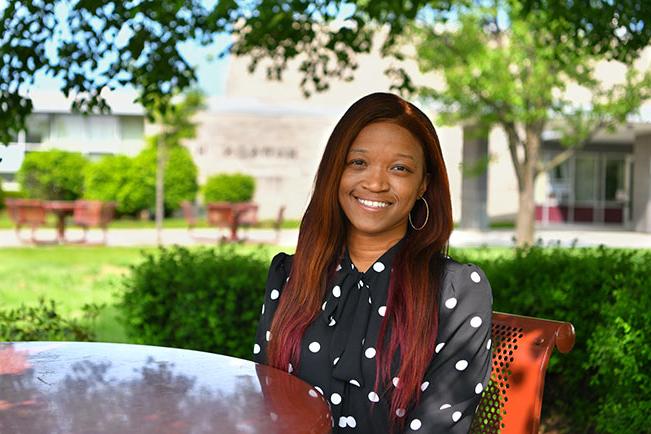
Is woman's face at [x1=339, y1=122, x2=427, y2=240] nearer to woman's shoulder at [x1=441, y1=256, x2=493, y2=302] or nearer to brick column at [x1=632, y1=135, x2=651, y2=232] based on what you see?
woman's shoulder at [x1=441, y1=256, x2=493, y2=302]

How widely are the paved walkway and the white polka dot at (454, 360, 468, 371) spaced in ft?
53.6

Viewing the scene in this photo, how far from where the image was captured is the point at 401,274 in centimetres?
231

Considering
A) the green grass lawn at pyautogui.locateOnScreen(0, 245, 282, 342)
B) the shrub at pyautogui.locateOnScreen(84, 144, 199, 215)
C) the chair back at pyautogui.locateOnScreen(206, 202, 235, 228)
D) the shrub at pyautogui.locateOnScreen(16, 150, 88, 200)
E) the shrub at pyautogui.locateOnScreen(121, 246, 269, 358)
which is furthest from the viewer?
the shrub at pyautogui.locateOnScreen(16, 150, 88, 200)

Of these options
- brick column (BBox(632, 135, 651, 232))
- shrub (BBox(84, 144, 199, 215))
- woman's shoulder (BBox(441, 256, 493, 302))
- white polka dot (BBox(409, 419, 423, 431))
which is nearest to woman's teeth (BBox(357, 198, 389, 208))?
woman's shoulder (BBox(441, 256, 493, 302))

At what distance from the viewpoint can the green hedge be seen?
12.6 feet

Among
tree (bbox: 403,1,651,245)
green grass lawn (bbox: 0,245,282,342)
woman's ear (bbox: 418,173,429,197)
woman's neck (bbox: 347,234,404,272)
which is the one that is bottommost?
green grass lawn (bbox: 0,245,282,342)

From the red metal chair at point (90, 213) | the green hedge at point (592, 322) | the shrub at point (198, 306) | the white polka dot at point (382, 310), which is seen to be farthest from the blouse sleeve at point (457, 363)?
the red metal chair at point (90, 213)

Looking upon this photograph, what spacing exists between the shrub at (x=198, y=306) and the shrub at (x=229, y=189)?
24620 millimetres

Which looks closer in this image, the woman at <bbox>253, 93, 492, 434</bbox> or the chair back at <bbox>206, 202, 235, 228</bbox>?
the woman at <bbox>253, 93, 492, 434</bbox>

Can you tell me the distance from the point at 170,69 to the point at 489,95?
38.0 ft

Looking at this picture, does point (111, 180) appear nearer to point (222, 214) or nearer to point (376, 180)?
point (222, 214)

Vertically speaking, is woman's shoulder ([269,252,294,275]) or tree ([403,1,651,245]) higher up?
tree ([403,1,651,245])

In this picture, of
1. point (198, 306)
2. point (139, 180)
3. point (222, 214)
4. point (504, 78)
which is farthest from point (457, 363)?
point (139, 180)

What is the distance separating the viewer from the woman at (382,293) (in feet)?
7.14
